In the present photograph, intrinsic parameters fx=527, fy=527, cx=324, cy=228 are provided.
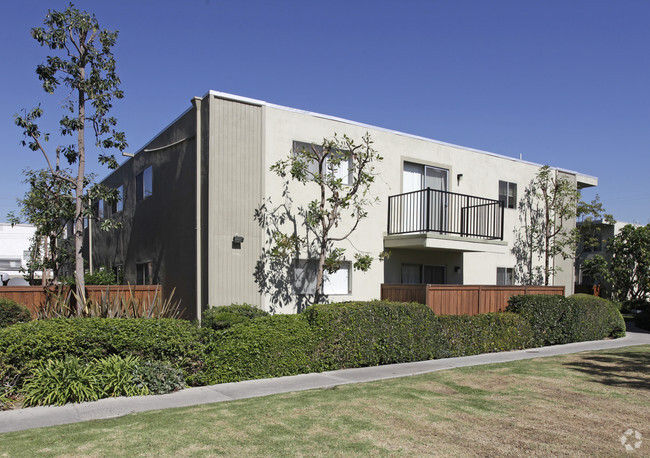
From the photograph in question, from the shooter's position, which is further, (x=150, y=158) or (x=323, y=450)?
(x=150, y=158)

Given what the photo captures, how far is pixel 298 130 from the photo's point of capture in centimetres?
1340

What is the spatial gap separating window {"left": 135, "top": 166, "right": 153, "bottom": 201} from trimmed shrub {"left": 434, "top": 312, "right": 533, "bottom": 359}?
9.61 metres

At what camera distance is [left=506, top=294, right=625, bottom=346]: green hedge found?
14.3 m

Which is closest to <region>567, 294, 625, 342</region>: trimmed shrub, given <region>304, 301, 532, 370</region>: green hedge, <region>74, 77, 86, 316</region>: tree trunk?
<region>304, 301, 532, 370</region>: green hedge

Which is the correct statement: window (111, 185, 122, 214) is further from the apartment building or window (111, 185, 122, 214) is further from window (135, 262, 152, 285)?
the apartment building

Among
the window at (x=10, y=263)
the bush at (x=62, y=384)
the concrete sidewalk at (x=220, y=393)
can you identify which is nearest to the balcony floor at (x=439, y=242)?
the concrete sidewalk at (x=220, y=393)

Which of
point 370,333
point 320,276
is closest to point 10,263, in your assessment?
point 320,276

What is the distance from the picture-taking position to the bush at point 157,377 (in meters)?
8.22

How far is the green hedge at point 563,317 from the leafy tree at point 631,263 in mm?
12873

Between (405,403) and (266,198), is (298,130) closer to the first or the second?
(266,198)

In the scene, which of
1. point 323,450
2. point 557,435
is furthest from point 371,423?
point 557,435

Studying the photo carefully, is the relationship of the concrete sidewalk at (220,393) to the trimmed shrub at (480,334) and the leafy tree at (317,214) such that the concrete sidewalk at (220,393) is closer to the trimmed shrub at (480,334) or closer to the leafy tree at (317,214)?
the trimmed shrub at (480,334)

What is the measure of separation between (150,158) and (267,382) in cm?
965

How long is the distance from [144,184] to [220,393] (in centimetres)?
1029
